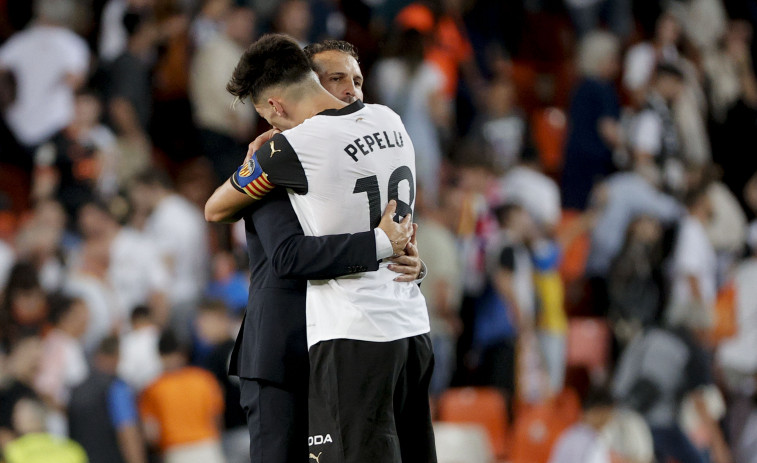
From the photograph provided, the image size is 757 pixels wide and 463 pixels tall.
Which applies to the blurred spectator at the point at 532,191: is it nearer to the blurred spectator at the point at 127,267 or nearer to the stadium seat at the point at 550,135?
the stadium seat at the point at 550,135

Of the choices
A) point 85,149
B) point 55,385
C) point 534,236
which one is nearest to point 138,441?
point 55,385

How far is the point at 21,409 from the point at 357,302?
463cm

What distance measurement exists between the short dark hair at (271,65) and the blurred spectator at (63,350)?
468 centimetres

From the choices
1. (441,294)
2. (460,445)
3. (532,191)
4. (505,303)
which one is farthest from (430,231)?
(460,445)

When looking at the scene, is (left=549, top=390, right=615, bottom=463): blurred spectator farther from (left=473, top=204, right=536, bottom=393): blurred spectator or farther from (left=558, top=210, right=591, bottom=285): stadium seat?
(left=558, top=210, right=591, bottom=285): stadium seat

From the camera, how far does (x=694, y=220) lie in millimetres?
11195

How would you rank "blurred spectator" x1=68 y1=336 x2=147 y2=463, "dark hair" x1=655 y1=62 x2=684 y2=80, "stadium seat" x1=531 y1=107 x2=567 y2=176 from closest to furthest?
"blurred spectator" x1=68 y1=336 x2=147 y2=463
"dark hair" x1=655 y1=62 x2=684 y2=80
"stadium seat" x1=531 y1=107 x2=567 y2=176

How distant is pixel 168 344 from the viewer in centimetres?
881

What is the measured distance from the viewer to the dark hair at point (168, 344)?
28.9 ft

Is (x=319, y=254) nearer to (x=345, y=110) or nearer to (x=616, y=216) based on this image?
(x=345, y=110)

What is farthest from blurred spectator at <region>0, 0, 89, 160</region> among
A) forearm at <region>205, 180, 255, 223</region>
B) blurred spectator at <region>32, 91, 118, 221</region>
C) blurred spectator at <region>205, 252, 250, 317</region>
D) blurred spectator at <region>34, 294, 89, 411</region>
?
forearm at <region>205, 180, 255, 223</region>

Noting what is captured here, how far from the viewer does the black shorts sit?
4.29m

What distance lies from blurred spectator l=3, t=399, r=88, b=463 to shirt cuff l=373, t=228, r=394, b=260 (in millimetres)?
4493

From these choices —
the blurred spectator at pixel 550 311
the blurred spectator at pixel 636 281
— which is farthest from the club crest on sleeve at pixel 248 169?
the blurred spectator at pixel 636 281
